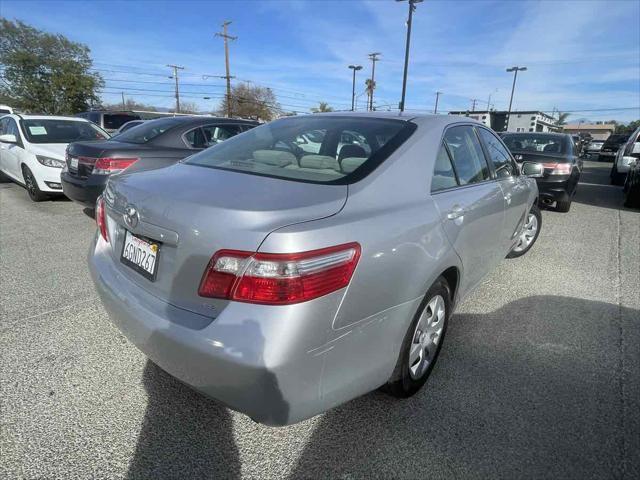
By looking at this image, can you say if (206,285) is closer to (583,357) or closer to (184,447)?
(184,447)

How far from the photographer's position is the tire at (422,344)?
2.05m

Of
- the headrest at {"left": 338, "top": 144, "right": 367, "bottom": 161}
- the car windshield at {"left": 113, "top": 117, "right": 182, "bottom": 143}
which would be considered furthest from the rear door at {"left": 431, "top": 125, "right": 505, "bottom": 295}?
the car windshield at {"left": 113, "top": 117, "right": 182, "bottom": 143}

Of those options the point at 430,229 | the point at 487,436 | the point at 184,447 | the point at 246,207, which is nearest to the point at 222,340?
the point at 246,207

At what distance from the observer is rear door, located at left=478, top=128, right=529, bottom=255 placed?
10.7 feet

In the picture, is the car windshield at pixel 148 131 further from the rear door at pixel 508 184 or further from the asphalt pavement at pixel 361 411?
the rear door at pixel 508 184

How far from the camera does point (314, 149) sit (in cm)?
257

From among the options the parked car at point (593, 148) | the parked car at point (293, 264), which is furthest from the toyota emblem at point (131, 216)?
the parked car at point (593, 148)

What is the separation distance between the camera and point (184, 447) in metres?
1.92

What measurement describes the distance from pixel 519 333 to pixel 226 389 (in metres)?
2.48

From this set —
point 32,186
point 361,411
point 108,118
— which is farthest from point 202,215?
point 108,118

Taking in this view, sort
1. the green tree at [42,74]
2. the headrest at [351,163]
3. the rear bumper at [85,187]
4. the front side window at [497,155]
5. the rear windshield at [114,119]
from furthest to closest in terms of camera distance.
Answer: the green tree at [42,74], the rear windshield at [114,119], the rear bumper at [85,187], the front side window at [497,155], the headrest at [351,163]

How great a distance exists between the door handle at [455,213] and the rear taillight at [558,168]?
18.8ft

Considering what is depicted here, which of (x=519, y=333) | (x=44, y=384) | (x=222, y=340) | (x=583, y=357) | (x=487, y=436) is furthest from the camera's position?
(x=519, y=333)

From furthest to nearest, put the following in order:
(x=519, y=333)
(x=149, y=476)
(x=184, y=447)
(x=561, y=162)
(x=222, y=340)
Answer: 1. (x=561, y=162)
2. (x=519, y=333)
3. (x=184, y=447)
4. (x=149, y=476)
5. (x=222, y=340)
